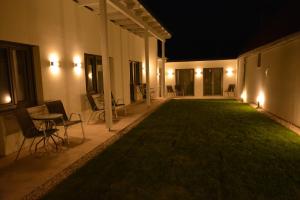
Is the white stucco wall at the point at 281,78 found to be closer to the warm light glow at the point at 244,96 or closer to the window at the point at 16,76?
the warm light glow at the point at 244,96

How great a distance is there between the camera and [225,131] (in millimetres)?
5027

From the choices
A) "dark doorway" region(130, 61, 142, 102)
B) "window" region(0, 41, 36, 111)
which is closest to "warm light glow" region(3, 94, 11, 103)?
"window" region(0, 41, 36, 111)

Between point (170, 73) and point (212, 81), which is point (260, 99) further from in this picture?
point (170, 73)

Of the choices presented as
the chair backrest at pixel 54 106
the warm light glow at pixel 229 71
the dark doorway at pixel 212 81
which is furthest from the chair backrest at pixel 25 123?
the warm light glow at pixel 229 71

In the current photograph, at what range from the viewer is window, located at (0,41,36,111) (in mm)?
3803

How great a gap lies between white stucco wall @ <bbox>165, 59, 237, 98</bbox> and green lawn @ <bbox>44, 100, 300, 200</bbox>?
27.2 feet

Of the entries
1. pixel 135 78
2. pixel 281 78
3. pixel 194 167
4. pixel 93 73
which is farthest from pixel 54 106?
pixel 135 78

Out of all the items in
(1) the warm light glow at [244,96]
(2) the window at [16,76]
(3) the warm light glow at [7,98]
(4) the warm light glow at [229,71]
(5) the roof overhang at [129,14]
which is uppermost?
(5) the roof overhang at [129,14]

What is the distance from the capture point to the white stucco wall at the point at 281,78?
527cm

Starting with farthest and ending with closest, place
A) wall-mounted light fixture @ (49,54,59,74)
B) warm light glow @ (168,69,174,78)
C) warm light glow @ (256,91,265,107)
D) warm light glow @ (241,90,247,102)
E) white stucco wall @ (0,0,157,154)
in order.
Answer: warm light glow @ (168,69,174,78) → warm light glow @ (241,90,247,102) → warm light glow @ (256,91,265,107) → wall-mounted light fixture @ (49,54,59,74) → white stucco wall @ (0,0,157,154)

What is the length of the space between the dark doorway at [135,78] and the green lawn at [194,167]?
17.1ft

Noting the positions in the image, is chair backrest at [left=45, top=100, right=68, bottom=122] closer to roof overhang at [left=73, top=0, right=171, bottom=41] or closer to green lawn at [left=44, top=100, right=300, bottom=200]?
green lawn at [left=44, top=100, right=300, bottom=200]

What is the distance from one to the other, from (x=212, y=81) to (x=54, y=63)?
35.1 feet

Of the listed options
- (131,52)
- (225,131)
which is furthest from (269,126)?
(131,52)
